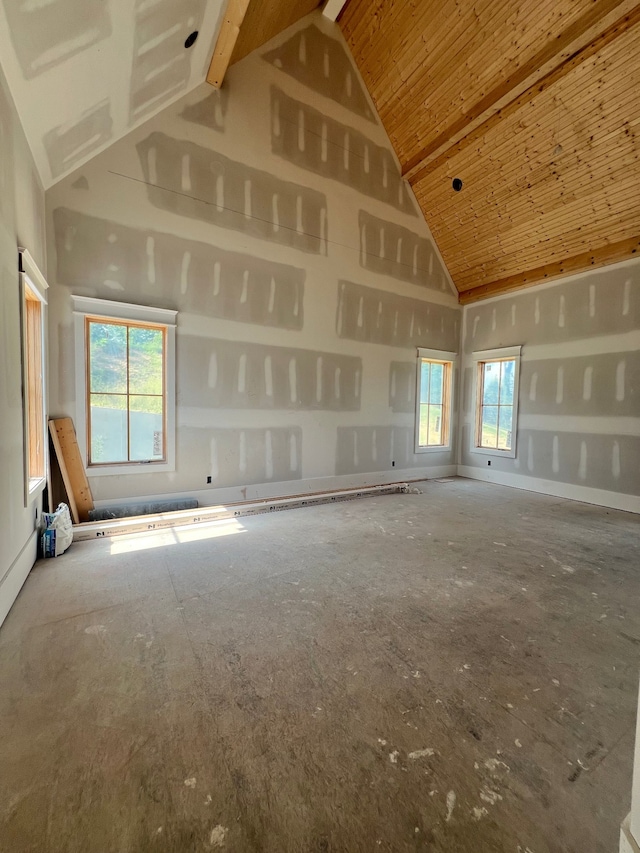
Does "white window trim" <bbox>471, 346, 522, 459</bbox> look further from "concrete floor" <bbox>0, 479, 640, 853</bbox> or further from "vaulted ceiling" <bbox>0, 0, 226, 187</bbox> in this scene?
"vaulted ceiling" <bbox>0, 0, 226, 187</bbox>

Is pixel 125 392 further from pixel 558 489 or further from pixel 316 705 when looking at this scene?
pixel 558 489

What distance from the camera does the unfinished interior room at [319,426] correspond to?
4.35 feet

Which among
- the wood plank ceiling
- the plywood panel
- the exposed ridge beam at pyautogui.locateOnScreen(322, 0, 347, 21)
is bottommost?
the wood plank ceiling

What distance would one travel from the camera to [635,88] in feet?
12.3

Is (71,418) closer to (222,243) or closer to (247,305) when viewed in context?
(247,305)

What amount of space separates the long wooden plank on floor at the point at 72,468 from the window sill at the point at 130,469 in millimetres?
111

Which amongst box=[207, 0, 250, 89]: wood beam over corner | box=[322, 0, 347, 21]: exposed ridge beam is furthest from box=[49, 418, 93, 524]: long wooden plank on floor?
box=[322, 0, 347, 21]: exposed ridge beam

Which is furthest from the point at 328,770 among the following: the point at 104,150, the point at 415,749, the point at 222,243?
the point at 104,150

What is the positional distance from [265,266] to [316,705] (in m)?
4.79

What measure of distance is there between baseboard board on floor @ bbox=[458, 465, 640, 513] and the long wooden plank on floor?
628 cm

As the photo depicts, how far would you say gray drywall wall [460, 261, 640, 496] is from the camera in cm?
497

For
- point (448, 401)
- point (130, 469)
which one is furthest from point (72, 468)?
→ point (448, 401)

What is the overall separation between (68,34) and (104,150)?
164cm

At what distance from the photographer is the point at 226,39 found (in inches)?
149
